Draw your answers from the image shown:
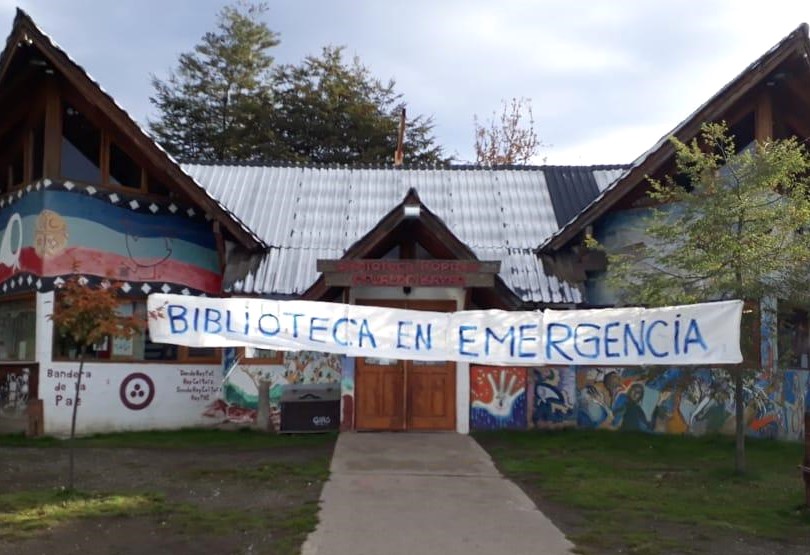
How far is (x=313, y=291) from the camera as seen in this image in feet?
51.8

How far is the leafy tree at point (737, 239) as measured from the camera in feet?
37.0

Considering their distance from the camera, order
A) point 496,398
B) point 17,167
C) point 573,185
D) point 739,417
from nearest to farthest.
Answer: point 739,417 → point 496,398 → point 17,167 → point 573,185

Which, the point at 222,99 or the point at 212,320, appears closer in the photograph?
the point at 212,320

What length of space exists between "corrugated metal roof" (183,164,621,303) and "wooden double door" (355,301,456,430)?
2.08 meters

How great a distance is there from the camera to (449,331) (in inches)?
413

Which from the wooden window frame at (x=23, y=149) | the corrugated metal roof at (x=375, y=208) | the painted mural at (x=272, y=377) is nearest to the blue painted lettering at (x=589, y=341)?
the corrugated metal roof at (x=375, y=208)

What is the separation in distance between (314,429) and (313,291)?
2.55 meters

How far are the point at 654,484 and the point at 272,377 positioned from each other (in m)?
7.74

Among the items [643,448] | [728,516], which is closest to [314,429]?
[643,448]

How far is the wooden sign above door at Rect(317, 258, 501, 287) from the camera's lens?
15.2m

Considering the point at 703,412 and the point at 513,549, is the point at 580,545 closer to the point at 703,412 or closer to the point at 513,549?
the point at 513,549

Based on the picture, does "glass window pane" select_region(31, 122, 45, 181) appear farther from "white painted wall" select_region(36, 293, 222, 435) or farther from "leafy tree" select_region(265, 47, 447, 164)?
"leafy tree" select_region(265, 47, 447, 164)

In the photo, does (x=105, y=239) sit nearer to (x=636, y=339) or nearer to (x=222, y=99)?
(x=636, y=339)

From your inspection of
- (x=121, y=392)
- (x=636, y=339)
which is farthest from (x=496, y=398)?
(x=121, y=392)
